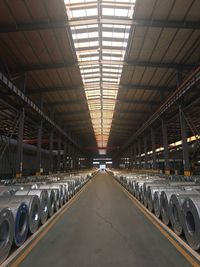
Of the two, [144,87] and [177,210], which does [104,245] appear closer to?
[177,210]

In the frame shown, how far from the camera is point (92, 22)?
10.8m

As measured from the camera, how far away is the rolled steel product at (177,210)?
16.7ft

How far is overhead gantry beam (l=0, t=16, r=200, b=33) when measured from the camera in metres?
10.6

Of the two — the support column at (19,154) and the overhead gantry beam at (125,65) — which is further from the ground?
the overhead gantry beam at (125,65)

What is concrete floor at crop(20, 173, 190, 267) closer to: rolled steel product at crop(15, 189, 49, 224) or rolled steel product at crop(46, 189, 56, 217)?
rolled steel product at crop(15, 189, 49, 224)

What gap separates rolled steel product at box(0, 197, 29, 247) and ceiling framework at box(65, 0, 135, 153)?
8.76 metres

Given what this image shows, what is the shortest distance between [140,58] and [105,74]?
4358 millimetres

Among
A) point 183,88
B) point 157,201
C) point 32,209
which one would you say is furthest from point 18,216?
point 183,88

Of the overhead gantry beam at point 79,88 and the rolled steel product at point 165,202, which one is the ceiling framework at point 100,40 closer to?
the overhead gantry beam at point 79,88

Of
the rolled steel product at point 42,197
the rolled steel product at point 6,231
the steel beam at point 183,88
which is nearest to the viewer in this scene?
the rolled steel product at point 6,231

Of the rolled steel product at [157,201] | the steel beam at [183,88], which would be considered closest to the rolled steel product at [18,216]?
the rolled steel product at [157,201]

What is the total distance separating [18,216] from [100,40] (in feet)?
37.5

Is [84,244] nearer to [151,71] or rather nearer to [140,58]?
[140,58]

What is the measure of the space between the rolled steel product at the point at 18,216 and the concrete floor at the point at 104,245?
413mm
